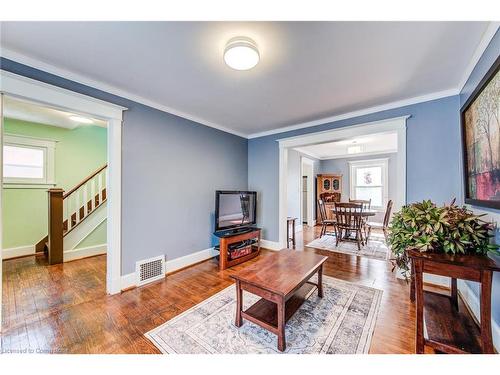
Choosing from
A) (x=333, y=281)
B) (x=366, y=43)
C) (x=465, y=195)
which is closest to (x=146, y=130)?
(x=366, y=43)

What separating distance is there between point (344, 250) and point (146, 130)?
3879 mm

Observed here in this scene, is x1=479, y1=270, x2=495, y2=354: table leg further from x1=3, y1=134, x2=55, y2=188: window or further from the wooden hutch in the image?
x1=3, y1=134, x2=55, y2=188: window

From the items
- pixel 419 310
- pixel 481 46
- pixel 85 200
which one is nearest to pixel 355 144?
pixel 481 46

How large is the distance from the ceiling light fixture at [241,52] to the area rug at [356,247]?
351cm

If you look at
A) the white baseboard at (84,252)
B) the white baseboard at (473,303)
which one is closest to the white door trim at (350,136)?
the white baseboard at (473,303)

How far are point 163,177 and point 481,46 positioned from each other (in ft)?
11.0

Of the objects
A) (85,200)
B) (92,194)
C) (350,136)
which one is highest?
(350,136)

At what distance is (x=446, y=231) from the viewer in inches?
59.6

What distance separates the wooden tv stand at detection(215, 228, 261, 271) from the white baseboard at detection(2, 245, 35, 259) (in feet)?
11.5

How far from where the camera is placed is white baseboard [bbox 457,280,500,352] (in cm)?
140

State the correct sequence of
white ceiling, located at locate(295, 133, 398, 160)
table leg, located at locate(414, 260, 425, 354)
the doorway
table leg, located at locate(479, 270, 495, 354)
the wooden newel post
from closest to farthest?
table leg, located at locate(479, 270, 495, 354), table leg, located at locate(414, 260, 425, 354), the wooden newel post, white ceiling, located at locate(295, 133, 398, 160), the doorway

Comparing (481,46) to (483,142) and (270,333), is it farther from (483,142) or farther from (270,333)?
(270,333)

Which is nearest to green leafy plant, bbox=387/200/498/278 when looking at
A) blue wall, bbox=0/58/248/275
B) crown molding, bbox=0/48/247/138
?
blue wall, bbox=0/58/248/275
